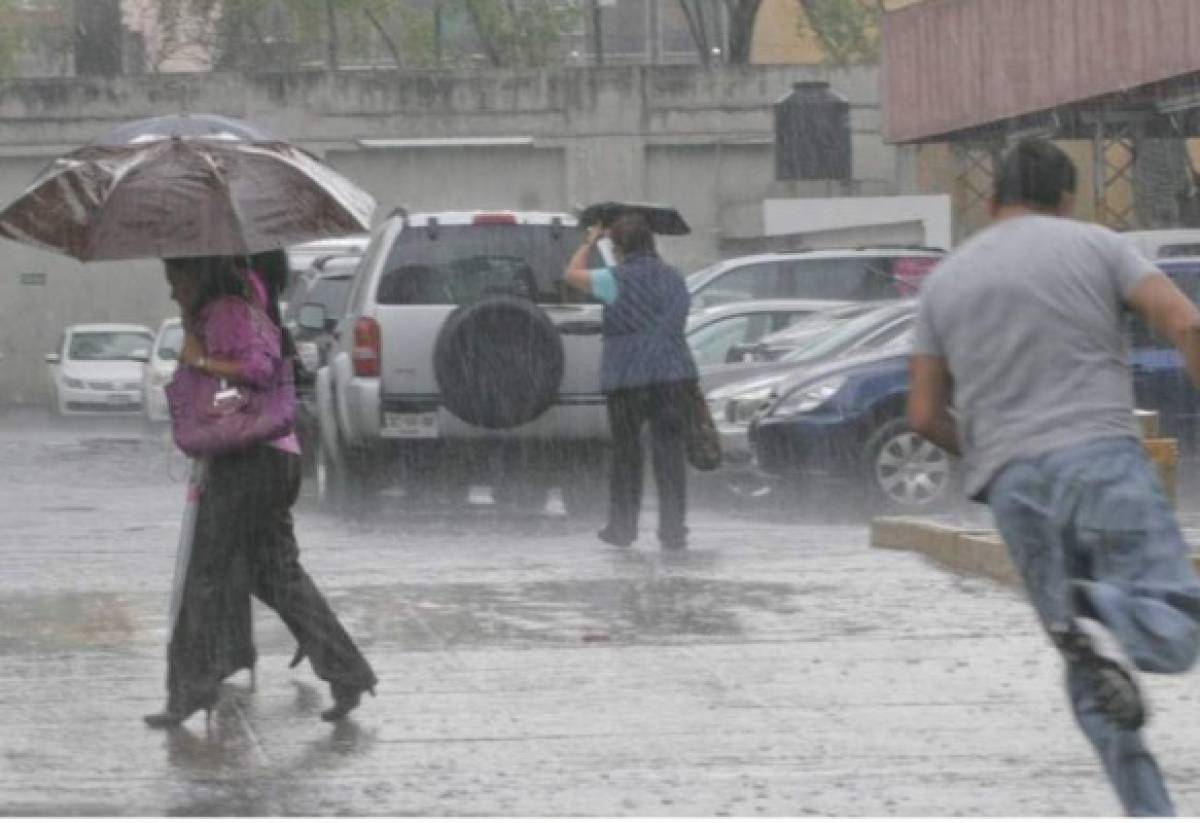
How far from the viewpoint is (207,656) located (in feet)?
30.3

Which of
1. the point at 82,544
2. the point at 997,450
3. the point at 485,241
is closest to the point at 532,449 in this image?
the point at 485,241

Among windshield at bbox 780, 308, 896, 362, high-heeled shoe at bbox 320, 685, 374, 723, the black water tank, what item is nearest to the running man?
high-heeled shoe at bbox 320, 685, 374, 723

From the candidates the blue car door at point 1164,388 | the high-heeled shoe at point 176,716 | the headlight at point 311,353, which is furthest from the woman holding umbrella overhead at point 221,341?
the headlight at point 311,353

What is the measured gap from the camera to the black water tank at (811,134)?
40.6 m

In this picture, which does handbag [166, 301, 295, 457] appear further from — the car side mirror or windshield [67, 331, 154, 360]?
windshield [67, 331, 154, 360]

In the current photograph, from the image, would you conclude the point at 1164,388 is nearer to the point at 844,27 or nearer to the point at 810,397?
the point at 810,397

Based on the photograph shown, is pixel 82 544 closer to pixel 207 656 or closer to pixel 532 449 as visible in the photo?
pixel 532 449

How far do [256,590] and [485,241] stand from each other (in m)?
8.85

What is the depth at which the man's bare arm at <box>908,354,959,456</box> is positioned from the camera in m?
7.13

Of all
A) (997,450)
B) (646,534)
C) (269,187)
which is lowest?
(646,534)

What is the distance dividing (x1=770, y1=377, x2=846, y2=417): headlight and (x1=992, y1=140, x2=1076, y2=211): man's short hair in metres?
11.6

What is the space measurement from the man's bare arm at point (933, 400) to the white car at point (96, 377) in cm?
3294

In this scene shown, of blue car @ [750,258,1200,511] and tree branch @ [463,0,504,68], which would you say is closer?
blue car @ [750,258,1200,511]

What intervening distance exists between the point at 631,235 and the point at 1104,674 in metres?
8.59
